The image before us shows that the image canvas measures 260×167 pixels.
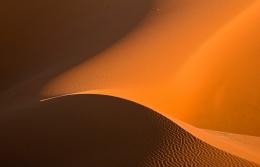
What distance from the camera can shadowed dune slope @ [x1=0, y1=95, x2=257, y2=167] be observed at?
3535 millimetres

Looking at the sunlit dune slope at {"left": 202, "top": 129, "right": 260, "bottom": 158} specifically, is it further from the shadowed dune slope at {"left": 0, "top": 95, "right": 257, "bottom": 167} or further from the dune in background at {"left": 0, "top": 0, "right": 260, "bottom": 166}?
the shadowed dune slope at {"left": 0, "top": 95, "right": 257, "bottom": 167}

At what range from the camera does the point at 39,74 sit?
8203mm

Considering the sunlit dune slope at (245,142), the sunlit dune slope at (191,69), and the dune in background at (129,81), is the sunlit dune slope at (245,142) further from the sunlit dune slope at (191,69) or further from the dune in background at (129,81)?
the sunlit dune slope at (191,69)

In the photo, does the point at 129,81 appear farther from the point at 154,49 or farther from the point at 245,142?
the point at 245,142

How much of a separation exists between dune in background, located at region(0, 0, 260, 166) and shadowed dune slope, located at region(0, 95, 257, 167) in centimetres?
1

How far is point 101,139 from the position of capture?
154 inches

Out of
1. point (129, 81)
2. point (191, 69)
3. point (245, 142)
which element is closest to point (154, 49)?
point (191, 69)

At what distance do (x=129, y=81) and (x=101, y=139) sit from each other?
8.39ft

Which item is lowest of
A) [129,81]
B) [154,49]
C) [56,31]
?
[129,81]

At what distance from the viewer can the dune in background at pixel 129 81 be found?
3785mm

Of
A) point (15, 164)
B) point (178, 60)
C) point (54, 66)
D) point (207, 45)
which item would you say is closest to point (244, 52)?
point (207, 45)

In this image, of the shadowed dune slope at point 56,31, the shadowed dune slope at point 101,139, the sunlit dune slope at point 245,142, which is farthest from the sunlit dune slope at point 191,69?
the shadowed dune slope at point 101,139

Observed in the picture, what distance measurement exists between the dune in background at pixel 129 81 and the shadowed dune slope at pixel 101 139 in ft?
0.04

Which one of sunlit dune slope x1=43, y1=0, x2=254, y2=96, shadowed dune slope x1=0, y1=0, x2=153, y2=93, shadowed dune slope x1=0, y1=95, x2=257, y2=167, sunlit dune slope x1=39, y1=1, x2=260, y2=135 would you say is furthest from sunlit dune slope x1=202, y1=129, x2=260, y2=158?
shadowed dune slope x1=0, y1=0, x2=153, y2=93
